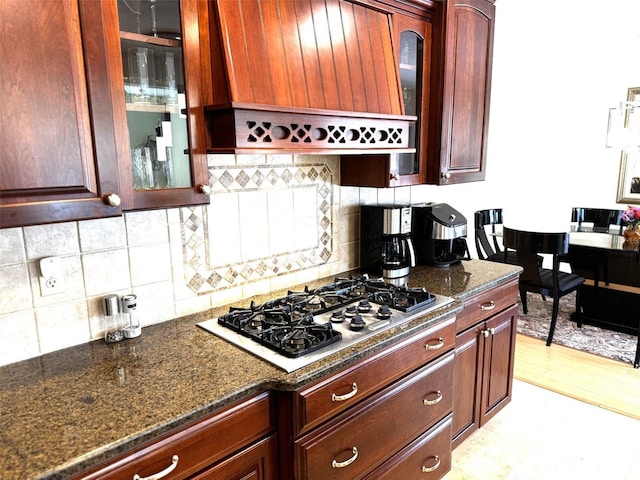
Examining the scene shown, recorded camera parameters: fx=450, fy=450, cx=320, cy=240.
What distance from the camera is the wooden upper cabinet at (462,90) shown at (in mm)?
2283

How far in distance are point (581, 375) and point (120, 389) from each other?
3162mm

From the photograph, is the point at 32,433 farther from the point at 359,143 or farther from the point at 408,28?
the point at 408,28

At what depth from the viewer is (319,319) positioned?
178 cm

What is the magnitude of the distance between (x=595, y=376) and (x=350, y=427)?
2492mm

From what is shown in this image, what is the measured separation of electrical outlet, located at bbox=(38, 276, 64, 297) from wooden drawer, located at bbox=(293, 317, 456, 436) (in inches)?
34.5

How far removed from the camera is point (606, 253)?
3.76 m

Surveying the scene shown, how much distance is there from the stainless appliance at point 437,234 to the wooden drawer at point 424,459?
0.87 m

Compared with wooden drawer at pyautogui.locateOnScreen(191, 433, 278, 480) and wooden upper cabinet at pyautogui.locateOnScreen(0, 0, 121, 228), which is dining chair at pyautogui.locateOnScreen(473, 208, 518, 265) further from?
wooden upper cabinet at pyautogui.locateOnScreen(0, 0, 121, 228)

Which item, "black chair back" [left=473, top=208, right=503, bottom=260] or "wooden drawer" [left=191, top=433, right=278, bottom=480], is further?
"black chair back" [left=473, top=208, right=503, bottom=260]

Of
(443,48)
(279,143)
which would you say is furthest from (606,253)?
(279,143)

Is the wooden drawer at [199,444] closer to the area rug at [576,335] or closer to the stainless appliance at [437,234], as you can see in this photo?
the stainless appliance at [437,234]

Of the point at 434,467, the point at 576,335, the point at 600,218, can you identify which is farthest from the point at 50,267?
the point at 600,218

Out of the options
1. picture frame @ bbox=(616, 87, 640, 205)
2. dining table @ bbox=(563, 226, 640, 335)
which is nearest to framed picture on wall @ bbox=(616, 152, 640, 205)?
picture frame @ bbox=(616, 87, 640, 205)

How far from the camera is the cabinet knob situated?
123cm
